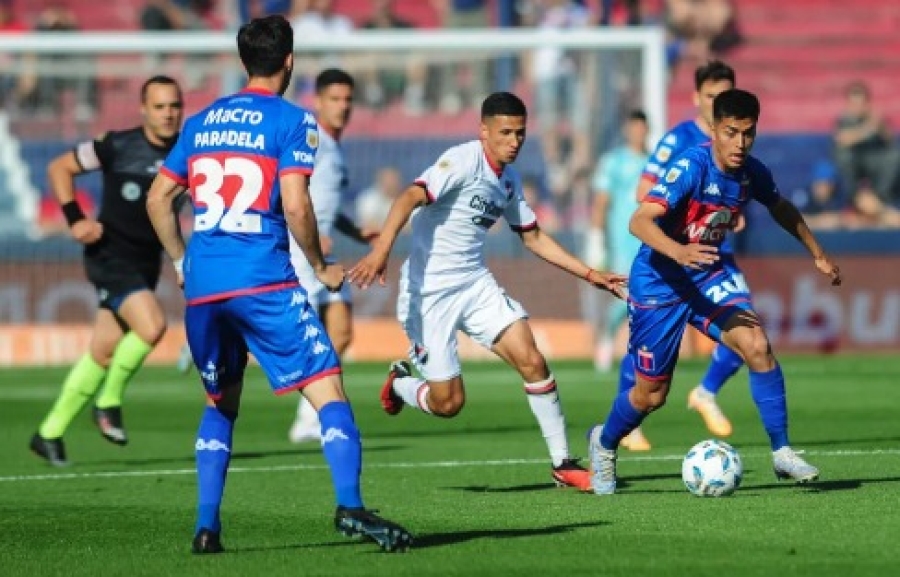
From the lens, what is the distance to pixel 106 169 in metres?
13.8

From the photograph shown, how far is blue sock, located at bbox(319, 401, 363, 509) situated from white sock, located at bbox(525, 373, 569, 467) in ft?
9.61

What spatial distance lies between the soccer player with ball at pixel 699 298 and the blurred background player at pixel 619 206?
23.3 ft

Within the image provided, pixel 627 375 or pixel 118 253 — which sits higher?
pixel 118 253

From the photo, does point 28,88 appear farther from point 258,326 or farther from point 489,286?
point 258,326

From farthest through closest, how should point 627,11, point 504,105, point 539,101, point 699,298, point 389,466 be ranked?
point 627,11
point 539,101
point 389,466
point 504,105
point 699,298

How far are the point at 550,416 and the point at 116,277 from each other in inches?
158

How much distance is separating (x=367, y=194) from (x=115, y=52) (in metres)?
3.30

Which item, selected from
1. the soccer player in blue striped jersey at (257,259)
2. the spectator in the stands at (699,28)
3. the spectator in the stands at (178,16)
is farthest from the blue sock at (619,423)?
the spectator in the stands at (699,28)

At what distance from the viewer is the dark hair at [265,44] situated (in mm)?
8312

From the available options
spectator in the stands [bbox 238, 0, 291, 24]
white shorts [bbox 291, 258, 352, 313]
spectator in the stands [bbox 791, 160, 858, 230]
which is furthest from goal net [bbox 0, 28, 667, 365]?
white shorts [bbox 291, 258, 352, 313]

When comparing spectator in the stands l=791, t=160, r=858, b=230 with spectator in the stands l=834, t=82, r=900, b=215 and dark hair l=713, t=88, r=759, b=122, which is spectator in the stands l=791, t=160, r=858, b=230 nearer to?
spectator in the stands l=834, t=82, r=900, b=215

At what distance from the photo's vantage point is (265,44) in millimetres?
8312

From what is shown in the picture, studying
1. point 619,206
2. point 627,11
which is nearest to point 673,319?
point 619,206

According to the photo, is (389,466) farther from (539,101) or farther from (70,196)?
(539,101)
